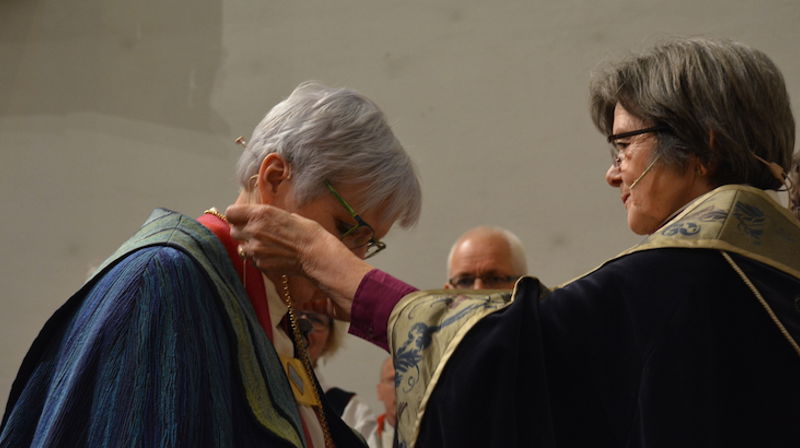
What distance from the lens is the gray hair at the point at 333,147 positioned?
83.7 inches

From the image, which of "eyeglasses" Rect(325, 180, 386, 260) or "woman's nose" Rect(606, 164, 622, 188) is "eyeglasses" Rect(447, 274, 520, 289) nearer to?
"eyeglasses" Rect(325, 180, 386, 260)

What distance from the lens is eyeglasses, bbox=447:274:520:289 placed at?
3.95 m

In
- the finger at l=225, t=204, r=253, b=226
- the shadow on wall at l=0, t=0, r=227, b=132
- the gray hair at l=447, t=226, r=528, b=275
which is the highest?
the shadow on wall at l=0, t=0, r=227, b=132

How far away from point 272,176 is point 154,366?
23.3 inches

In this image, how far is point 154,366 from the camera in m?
1.69

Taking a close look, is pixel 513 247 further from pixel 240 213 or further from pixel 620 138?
pixel 240 213

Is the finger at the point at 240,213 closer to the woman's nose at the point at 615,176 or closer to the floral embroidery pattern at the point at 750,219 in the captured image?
the woman's nose at the point at 615,176

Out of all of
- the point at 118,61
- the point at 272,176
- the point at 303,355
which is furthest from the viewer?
the point at 118,61

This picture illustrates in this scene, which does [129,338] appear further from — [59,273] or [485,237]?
[59,273]

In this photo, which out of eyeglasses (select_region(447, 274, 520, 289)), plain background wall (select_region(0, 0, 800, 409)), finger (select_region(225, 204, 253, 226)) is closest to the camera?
finger (select_region(225, 204, 253, 226))

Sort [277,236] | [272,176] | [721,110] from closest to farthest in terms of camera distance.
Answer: [721,110] → [277,236] → [272,176]

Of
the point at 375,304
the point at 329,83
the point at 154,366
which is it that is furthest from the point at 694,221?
the point at 329,83

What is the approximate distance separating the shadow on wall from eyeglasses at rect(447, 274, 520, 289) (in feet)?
5.62

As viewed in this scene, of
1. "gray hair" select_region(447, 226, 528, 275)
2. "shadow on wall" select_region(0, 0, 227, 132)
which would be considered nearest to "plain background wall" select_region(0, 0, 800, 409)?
"shadow on wall" select_region(0, 0, 227, 132)
